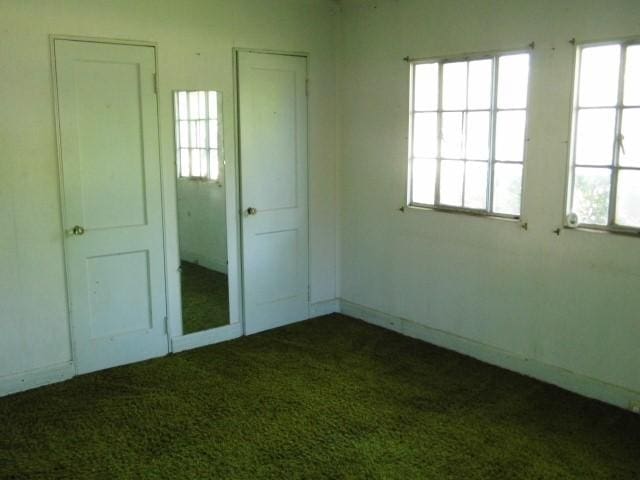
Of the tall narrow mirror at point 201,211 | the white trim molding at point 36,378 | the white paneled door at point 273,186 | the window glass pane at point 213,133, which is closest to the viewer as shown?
the white trim molding at point 36,378

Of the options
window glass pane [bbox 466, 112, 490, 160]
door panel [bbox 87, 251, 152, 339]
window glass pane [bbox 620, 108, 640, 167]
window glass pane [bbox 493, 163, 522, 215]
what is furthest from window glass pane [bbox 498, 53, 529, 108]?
door panel [bbox 87, 251, 152, 339]

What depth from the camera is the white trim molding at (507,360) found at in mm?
3607

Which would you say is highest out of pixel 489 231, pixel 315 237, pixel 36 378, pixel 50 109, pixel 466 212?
pixel 50 109

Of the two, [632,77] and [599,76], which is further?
[599,76]

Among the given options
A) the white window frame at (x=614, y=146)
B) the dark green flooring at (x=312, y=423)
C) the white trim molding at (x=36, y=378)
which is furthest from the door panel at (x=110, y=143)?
the white window frame at (x=614, y=146)

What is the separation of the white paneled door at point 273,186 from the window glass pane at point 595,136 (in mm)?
2216

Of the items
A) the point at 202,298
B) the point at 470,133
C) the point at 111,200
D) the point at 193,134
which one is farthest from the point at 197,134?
the point at 470,133

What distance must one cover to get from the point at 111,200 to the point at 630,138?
322 centimetres

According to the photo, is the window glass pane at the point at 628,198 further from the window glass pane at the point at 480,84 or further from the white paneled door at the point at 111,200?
the white paneled door at the point at 111,200

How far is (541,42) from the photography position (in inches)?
146

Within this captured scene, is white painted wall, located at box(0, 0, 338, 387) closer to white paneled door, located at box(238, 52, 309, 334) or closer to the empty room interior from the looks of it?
the empty room interior

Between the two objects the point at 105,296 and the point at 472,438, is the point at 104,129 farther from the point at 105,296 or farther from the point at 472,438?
the point at 472,438

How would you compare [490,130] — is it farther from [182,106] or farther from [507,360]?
[182,106]

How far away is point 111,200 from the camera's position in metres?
4.09
